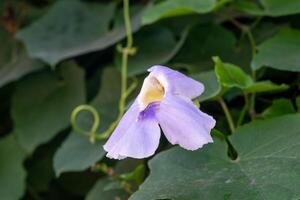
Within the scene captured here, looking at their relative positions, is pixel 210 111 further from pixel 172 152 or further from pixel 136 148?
pixel 136 148

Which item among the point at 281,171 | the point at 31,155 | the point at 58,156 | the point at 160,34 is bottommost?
the point at 31,155

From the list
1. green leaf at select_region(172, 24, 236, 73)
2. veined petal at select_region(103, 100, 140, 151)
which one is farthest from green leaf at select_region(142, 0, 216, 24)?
veined petal at select_region(103, 100, 140, 151)

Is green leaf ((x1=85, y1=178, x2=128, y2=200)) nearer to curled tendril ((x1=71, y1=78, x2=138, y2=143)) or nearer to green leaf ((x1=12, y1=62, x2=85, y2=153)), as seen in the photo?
curled tendril ((x1=71, y1=78, x2=138, y2=143))

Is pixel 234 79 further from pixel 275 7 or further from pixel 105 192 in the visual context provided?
pixel 105 192

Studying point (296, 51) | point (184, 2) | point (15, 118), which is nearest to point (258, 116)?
point (296, 51)

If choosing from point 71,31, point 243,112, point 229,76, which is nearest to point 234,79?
point 229,76

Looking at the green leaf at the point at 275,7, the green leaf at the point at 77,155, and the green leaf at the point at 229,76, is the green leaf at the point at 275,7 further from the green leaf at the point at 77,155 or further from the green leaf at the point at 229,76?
the green leaf at the point at 77,155

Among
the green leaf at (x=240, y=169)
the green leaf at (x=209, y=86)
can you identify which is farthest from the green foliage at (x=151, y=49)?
the green leaf at (x=240, y=169)
